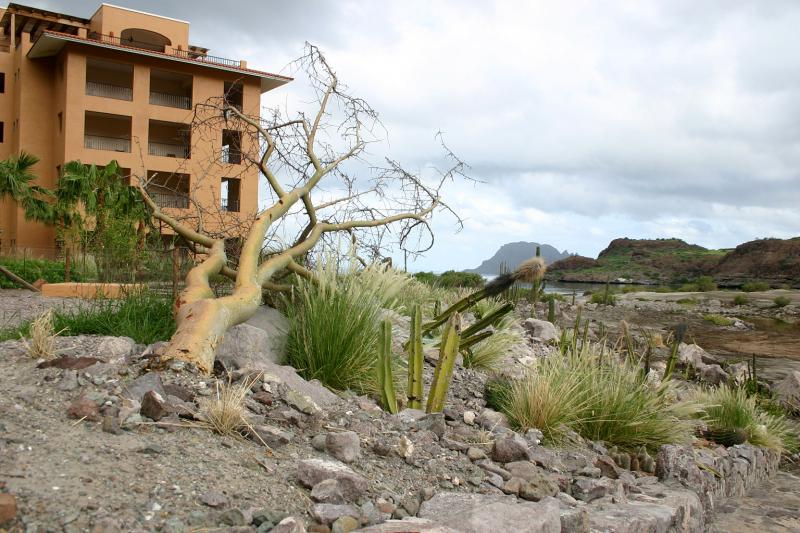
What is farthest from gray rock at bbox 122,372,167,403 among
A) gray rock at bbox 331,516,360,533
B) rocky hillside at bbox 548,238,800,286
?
rocky hillside at bbox 548,238,800,286

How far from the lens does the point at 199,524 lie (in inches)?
122

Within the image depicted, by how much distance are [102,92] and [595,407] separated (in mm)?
34851

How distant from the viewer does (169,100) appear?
3725 centimetres

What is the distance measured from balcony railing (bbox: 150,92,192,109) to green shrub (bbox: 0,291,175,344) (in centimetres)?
3180

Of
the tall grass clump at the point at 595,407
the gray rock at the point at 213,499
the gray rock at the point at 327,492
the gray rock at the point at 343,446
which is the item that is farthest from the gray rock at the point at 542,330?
the gray rock at the point at 213,499

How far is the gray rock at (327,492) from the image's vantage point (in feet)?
11.8

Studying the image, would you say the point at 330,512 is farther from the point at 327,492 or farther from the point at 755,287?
the point at 755,287

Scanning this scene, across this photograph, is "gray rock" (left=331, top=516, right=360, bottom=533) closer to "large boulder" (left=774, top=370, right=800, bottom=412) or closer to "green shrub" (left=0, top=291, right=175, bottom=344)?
"green shrub" (left=0, top=291, right=175, bottom=344)

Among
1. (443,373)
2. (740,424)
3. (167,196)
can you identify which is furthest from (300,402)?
(167,196)

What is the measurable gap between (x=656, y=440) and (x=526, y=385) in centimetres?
137

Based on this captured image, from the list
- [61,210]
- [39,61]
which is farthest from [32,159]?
[39,61]

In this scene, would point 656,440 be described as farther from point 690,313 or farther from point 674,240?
point 674,240

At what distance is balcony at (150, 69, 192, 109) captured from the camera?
37031 millimetres

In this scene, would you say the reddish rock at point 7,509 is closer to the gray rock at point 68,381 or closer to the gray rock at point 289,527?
the gray rock at point 289,527
